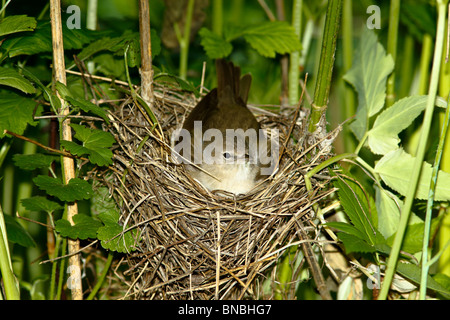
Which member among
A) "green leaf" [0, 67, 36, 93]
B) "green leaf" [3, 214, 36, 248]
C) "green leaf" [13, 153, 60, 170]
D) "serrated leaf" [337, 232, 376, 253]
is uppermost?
"green leaf" [0, 67, 36, 93]

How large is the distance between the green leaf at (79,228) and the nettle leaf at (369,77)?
44.0 inches

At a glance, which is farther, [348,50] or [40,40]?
[348,50]

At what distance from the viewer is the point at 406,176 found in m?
1.66

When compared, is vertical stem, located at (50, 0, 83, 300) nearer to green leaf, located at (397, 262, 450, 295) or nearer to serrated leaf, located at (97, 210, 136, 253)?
serrated leaf, located at (97, 210, 136, 253)

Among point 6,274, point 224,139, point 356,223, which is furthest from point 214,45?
point 6,274

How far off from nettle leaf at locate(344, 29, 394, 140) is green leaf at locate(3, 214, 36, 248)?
4.57 ft

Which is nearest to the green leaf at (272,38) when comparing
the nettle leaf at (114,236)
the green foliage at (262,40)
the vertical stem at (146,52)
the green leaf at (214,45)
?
the green foliage at (262,40)

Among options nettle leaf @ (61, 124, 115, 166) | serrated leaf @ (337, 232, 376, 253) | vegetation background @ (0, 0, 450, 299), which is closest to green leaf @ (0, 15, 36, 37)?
vegetation background @ (0, 0, 450, 299)

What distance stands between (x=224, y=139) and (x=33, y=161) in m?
0.95

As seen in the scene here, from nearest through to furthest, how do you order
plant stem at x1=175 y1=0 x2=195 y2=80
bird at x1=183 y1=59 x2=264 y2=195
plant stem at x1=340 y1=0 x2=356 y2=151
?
bird at x1=183 y1=59 x2=264 y2=195 < plant stem at x1=340 y1=0 x2=356 y2=151 < plant stem at x1=175 y1=0 x2=195 y2=80

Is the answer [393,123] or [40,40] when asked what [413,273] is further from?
[40,40]

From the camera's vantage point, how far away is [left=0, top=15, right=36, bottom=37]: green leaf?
157cm

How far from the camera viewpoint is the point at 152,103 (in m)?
2.01

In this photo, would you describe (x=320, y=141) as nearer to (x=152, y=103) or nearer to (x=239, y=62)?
(x=152, y=103)
